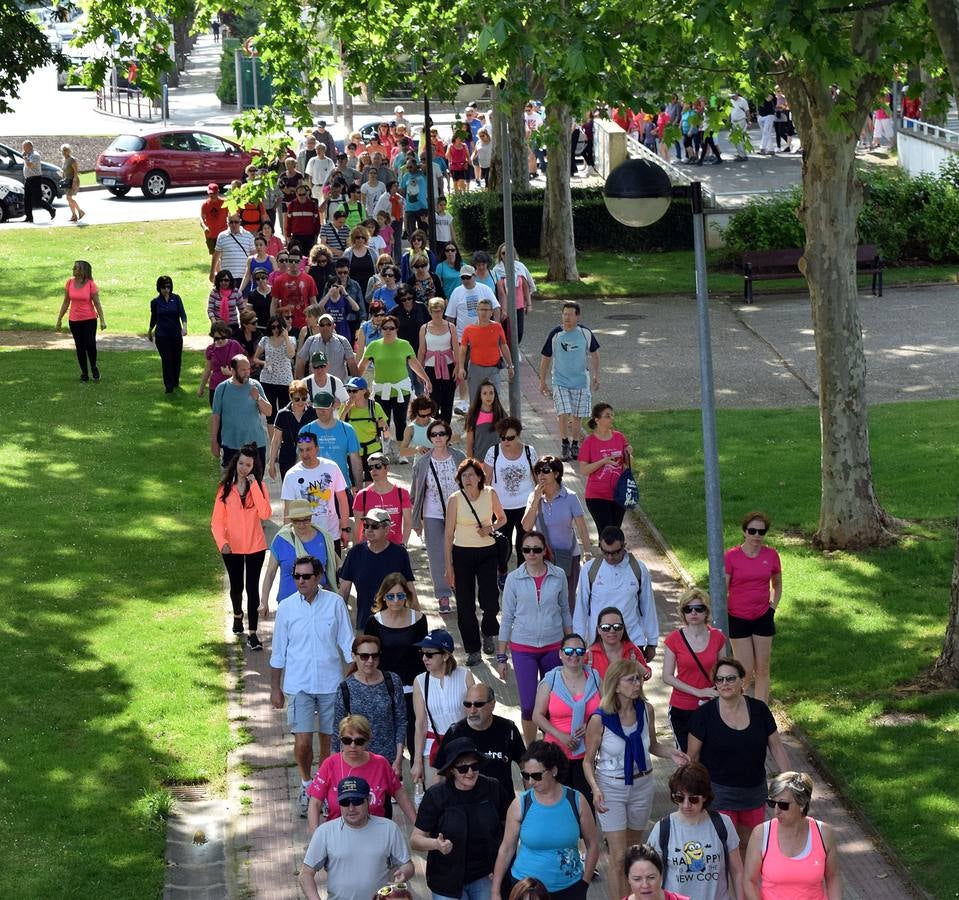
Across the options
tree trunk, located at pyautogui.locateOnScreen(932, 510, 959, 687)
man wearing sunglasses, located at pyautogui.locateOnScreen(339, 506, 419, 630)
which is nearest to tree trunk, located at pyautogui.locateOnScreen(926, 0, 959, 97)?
tree trunk, located at pyautogui.locateOnScreen(932, 510, 959, 687)

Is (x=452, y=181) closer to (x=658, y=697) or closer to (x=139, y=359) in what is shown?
(x=139, y=359)

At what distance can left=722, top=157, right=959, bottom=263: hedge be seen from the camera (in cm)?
2978

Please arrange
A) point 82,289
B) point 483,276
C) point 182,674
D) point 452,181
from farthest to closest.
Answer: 1. point 452,181
2. point 82,289
3. point 483,276
4. point 182,674

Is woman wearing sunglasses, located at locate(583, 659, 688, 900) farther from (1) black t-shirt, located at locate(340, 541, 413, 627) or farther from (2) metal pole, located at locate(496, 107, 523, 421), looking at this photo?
(2) metal pole, located at locate(496, 107, 523, 421)

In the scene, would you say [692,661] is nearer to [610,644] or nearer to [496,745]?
[610,644]

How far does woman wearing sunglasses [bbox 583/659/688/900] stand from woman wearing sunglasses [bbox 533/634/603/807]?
0.26 m

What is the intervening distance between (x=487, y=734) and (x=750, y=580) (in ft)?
11.3

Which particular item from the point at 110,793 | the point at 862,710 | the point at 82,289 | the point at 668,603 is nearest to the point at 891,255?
the point at 82,289

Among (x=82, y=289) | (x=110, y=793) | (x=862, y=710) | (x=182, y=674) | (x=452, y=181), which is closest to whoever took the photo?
(x=110, y=793)

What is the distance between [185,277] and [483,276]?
12208mm

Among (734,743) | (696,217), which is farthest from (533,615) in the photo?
(696,217)

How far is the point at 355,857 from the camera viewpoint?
7.82 m

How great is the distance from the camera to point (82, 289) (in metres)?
21.5

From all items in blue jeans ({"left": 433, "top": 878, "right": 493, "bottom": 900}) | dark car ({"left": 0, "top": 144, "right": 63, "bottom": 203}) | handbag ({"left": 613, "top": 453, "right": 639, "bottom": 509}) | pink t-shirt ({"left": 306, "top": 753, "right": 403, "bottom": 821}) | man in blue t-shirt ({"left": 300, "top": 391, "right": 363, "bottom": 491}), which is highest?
dark car ({"left": 0, "top": 144, "right": 63, "bottom": 203})
